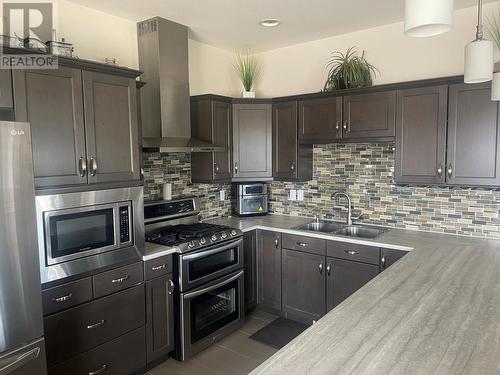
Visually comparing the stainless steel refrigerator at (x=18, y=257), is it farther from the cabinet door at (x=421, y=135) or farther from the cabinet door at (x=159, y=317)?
the cabinet door at (x=421, y=135)

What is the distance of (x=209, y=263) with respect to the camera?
9.99ft

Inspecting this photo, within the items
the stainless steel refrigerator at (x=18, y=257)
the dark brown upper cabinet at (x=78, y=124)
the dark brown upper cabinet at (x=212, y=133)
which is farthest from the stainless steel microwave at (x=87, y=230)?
the dark brown upper cabinet at (x=212, y=133)

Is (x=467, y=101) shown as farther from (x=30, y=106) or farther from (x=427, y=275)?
(x=30, y=106)

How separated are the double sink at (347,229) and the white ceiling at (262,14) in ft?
6.05

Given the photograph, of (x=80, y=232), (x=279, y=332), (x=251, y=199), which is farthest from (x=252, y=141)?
(x=80, y=232)

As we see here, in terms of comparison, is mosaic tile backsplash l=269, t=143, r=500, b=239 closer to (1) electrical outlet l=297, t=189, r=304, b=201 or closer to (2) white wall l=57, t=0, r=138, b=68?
(1) electrical outlet l=297, t=189, r=304, b=201

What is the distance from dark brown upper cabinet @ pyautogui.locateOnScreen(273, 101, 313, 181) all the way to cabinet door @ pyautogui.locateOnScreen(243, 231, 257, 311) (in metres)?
0.71

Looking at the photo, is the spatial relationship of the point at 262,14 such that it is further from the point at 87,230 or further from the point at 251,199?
the point at 87,230

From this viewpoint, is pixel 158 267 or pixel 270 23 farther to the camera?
pixel 270 23

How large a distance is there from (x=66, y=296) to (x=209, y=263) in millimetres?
1131

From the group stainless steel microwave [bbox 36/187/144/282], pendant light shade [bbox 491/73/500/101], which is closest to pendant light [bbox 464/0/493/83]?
pendant light shade [bbox 491/73/500/101]

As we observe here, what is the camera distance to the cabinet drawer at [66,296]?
2.12m

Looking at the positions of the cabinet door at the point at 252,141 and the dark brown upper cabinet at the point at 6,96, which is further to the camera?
the cabinet door at the point at 252,141

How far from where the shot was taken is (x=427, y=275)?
80.7 inches
